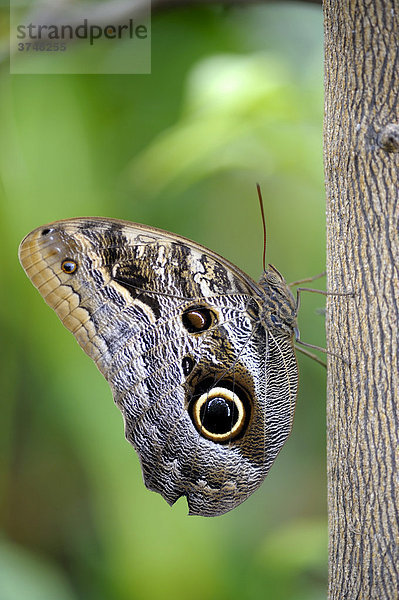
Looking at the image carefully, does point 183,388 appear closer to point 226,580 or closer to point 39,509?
point 226,580

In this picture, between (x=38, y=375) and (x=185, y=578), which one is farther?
(x=38, y=375)

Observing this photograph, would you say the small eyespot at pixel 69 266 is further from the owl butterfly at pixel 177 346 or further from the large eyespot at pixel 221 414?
the large eyespot at pixel 221 414

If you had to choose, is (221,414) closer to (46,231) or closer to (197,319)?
(197,319)

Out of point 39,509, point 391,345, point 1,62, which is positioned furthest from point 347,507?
point 1,62

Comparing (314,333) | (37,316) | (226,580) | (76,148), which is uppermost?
(76,148)

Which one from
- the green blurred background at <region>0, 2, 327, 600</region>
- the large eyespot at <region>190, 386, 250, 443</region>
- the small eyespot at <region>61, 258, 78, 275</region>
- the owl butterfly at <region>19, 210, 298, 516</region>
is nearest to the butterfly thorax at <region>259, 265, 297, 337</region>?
the owl butterfly at <region>19, 210, 298, 516</region>

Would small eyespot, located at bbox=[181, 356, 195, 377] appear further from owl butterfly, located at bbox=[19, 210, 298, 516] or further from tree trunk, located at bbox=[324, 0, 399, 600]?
tree trunk, located at bbox=[324, 0, 399, 600]

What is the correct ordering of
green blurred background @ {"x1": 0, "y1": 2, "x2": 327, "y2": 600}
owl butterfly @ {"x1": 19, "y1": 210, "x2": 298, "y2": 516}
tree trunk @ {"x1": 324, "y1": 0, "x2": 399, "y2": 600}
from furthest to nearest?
green blurred background @ {"x1": 0, "y1": 2, "x2": 327, "y2": 600} < owl butterfly @ {"x1": 19, "y1": 210, "x2": 298, "y2": 516} < tree trunk @ {"x1": 324, "y1": 0, "x2": 399, "y2": 600}
